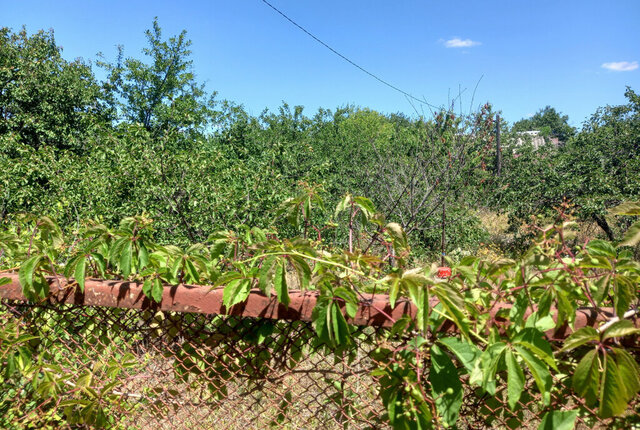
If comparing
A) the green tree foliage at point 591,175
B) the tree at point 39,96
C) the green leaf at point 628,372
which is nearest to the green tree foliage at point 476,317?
the green leaf at point 628,372

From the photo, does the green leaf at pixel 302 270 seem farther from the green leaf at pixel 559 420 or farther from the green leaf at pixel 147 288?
the green leaf at pixel 559 420

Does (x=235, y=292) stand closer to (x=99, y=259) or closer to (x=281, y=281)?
(x=281, y=281)

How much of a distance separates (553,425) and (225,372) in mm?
811

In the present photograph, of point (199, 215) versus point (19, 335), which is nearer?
point (19, 335)

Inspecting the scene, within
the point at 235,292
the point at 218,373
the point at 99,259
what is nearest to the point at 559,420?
the point at 235,292

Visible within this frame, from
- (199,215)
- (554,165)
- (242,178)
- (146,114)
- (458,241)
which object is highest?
(146,114)

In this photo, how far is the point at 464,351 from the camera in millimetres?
874

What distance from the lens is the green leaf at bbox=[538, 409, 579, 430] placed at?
0.87 meters

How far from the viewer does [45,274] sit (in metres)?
1.24

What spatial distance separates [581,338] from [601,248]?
234mm

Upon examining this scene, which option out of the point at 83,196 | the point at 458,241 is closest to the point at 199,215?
the point at 83,196

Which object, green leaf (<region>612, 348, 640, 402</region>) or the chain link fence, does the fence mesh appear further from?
green leaf (<region>612, 348, 640, 402</region>)

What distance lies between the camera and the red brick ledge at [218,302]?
912mm

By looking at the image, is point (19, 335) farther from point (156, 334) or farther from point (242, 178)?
point (242, 178)
